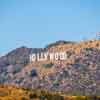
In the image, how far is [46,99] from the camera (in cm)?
14125

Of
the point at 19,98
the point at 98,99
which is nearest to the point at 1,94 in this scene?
the point at 19,98

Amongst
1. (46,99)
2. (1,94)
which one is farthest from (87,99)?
(1,94)

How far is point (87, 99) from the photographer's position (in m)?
159

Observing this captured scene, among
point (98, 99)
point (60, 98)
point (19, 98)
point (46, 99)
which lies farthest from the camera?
point (98, 99)

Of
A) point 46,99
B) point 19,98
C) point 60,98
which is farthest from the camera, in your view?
point 60,98

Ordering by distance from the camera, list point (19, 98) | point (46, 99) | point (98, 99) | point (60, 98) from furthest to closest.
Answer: point (98, 99) < point (60, 98) < point (46, 99) < point (19, 98)

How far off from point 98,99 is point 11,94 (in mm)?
42245

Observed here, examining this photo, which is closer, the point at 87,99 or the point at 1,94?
the point at 1,94

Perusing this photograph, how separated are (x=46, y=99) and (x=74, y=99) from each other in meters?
17.1

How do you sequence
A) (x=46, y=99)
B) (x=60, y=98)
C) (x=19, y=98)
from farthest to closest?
(x=60, y=98), (x=46, y=99), (x=19, y=98)

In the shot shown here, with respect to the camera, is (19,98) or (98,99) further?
(98,99)

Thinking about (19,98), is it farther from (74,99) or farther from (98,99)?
Answer: (98,99)

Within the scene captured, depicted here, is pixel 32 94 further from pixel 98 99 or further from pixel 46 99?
pixel 98 99

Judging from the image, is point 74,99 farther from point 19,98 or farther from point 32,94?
point 19,98
